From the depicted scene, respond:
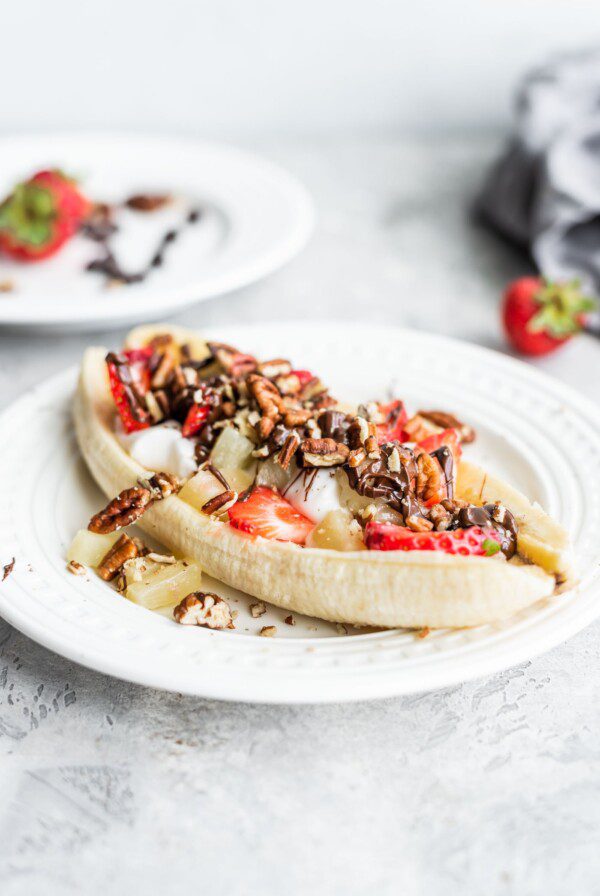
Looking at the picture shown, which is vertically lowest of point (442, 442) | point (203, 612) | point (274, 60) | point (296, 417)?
point (203, 612)

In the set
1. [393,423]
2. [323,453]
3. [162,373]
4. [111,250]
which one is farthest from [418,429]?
[111,250]

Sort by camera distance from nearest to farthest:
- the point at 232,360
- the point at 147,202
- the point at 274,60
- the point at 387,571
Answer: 1. the point at 387,571
2. the point at 232,360
3. the point at 147,202
4. the point at 274,60

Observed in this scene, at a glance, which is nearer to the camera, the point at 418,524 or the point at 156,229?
the point at 418,524

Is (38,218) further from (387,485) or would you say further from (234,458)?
(387,485)

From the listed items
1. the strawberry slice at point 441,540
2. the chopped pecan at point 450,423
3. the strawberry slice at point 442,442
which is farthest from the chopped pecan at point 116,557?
the chopped pecan at point 450,423

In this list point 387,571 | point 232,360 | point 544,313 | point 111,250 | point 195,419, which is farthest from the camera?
point 111,250

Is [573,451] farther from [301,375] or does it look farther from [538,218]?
[538,218]

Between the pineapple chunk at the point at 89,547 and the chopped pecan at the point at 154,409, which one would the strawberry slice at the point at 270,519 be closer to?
the pineapple chunk at the point at 89,547
